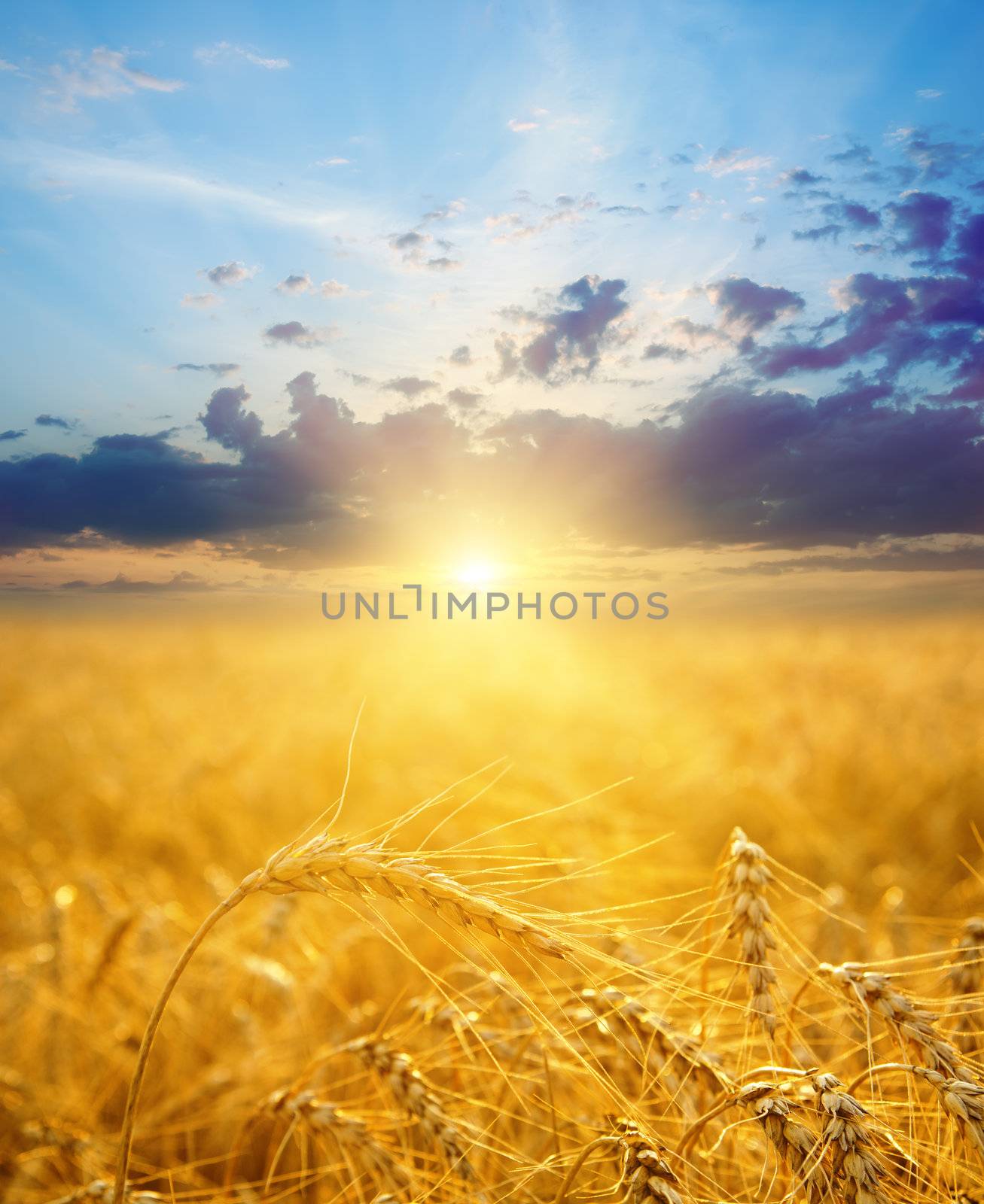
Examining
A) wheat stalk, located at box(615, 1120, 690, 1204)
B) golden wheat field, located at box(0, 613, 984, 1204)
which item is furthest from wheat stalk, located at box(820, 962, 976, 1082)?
wheat stalk, located at box(615, 1120, 690, 1204)

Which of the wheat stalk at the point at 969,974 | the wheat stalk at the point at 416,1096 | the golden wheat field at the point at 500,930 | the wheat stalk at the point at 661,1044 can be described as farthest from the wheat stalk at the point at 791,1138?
the wheat stalk at the point at 969,974

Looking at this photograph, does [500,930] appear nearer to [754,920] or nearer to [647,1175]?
[647,1175]

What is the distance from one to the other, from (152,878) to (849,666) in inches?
220

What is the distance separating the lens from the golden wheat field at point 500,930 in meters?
1.09

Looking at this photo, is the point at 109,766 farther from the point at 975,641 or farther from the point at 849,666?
the point at 975,641

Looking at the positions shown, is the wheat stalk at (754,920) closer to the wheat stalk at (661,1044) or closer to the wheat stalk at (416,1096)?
the wheat stalk at (661,1044)

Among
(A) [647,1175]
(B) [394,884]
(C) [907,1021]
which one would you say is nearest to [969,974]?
(C) [907,1021]

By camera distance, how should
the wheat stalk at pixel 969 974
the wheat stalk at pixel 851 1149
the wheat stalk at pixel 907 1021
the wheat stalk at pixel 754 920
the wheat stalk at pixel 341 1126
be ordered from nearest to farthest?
the wheat stalk at pixel 851 1149 → the wheat stalk at pixel 907 1021 → the wheat stalk at pixel 754 920 → the wheat stalk at pixel 341 1126 → the wheat stalk at pixel 969 974

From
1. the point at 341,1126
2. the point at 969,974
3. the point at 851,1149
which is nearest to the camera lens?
the point at 851,1149

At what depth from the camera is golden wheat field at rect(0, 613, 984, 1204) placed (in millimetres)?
1094

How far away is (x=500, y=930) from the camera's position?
101 cm

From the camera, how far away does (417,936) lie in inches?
126

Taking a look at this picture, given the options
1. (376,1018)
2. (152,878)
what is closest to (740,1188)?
(376,1018)

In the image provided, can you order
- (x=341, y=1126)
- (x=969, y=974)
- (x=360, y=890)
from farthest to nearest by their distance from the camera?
1. (x=969, y=974)
2. (x=341, y=1126)
3. (x=360, y=890)
